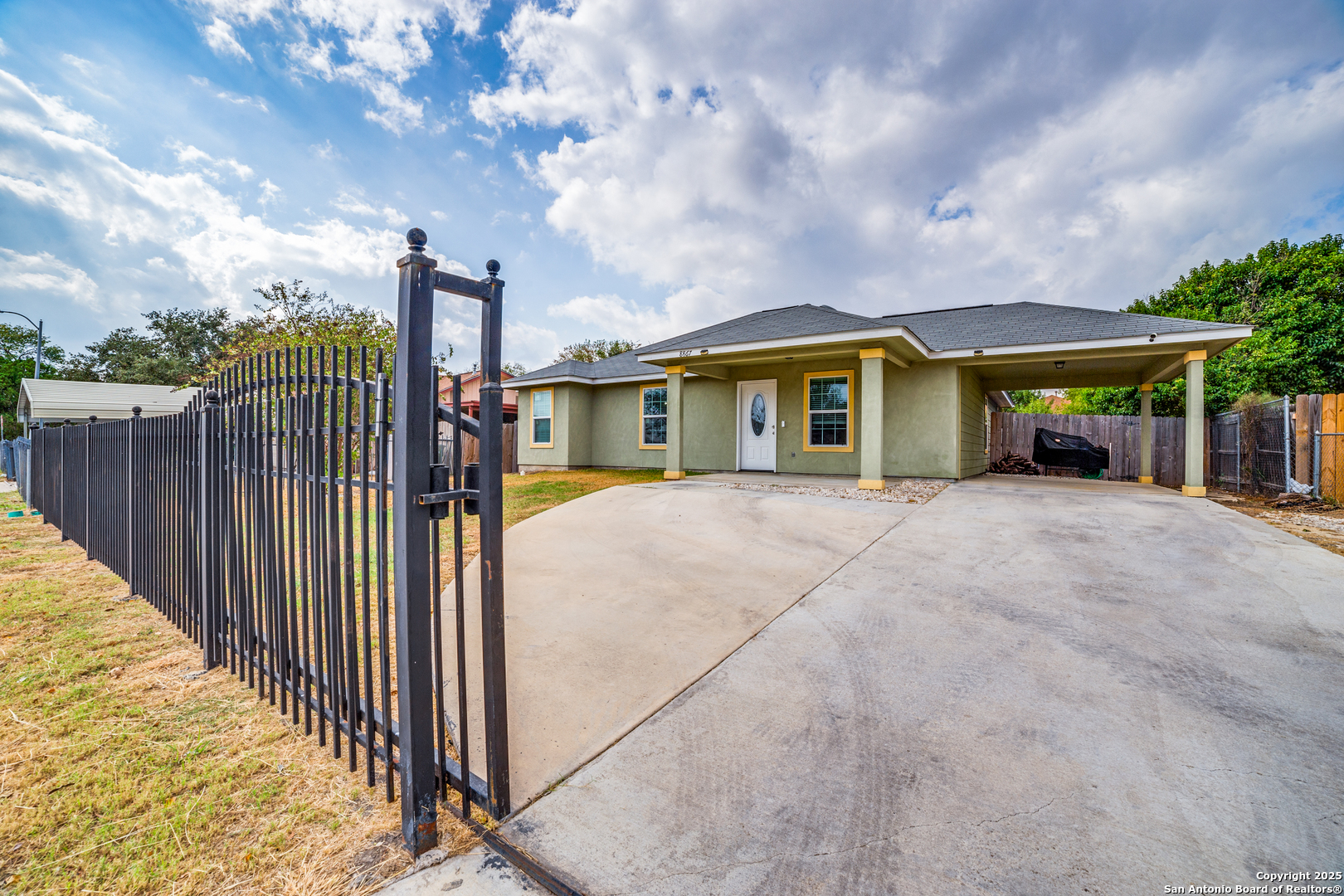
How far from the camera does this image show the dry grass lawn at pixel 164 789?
1.41 m

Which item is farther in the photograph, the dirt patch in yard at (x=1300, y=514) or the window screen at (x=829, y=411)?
the window screen at (x=829, y=411)

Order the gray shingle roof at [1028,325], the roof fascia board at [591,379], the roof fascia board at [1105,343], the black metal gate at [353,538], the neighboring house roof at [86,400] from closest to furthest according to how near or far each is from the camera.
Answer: the black metal gate at [353,538]
the roof fascia board at [1105,343]
the gray shingle roof at [1028,325]
the roof fascia board at [591,379]
the neighboring house roof at [86,400]

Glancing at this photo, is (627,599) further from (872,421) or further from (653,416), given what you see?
(653,416)

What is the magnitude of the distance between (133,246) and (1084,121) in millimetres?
30792

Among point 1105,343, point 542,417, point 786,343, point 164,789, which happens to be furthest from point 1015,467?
point 164,789

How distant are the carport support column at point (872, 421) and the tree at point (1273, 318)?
12.5m

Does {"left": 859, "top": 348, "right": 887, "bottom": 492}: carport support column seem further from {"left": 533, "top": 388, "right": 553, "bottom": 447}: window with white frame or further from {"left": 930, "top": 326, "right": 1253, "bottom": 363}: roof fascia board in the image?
{"left": 533, "top": 388, "right": 553, "bottom": 447}: window with white frame

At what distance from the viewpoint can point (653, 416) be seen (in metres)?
12.7

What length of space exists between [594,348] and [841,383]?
30.1m

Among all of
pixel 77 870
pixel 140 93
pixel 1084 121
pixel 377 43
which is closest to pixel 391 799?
pixel 77 870

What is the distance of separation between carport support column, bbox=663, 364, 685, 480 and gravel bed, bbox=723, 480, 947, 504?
1240 millimetres

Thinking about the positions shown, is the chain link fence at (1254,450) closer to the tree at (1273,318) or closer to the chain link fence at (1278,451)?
the chain link fence at (1278,451)

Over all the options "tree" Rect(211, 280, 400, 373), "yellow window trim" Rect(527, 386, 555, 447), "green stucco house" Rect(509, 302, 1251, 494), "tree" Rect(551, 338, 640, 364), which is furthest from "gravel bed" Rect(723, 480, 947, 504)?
"tree" Rect(551, 338, 640, 364)

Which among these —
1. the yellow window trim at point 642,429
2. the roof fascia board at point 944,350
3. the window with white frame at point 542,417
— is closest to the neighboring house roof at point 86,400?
the window with white frame at point 542,417
